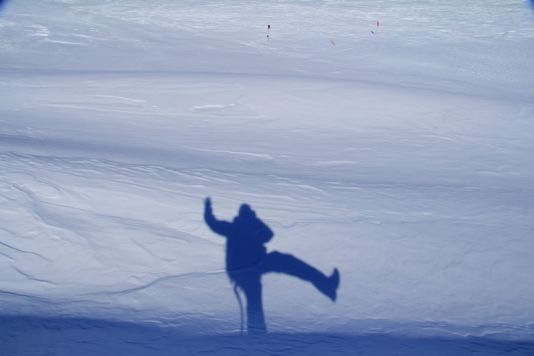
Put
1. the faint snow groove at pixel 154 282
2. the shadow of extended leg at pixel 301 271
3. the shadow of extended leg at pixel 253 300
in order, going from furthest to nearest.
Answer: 1. the shadow of extended leg at pixel 301 271
2. the faint snow groove at pixel 154 282
3. the shadow of extended leg at pixel 253 300

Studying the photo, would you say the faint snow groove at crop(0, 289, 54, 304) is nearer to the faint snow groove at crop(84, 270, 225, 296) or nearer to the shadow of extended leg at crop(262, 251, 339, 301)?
the faint snow groove at crop(84, 270, 225, 296)

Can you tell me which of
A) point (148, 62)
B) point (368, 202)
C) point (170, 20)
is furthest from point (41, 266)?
point (170, 20)

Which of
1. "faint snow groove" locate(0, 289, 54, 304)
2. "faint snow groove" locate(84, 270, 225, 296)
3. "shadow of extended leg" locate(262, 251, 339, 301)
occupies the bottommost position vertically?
"faint snow groove" locate(0, 289, 54, 304)

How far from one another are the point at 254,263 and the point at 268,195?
104 centimetres

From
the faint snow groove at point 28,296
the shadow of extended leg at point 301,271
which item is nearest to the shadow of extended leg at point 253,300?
the shadow of extended leg at point 301,271

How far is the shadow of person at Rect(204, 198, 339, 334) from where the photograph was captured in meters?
3.46

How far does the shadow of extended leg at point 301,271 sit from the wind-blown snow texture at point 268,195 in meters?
0.08

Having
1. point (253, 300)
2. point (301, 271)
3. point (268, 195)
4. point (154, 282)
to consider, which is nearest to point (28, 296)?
point (154, 282)

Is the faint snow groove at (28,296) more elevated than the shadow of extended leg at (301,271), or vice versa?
the shadow of extended leg at (301,271)

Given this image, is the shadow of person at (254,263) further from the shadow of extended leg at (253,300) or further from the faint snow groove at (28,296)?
the faint snow groove at (28,296)

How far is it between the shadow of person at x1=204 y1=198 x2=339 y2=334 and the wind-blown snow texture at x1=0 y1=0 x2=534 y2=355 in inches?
3.2

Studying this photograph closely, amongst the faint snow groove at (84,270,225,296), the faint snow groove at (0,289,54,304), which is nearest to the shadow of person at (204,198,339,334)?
the faint snow groove at (84,270,225,296)

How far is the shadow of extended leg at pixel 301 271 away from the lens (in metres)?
3.65

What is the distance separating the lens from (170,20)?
491 inches
